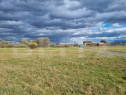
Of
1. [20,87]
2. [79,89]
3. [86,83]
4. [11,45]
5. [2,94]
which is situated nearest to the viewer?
[2,94]

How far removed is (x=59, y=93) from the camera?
2.89m

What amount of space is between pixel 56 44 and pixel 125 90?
4712 cm

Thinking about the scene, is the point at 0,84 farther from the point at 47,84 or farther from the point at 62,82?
the point at 62,82

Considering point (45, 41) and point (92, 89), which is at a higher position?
point (45, 41)

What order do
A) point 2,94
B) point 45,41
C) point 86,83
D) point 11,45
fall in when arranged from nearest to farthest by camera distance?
point 2,94
point 86,83
point 11,45
point 45,41

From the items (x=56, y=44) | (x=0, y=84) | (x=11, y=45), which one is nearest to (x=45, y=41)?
(x=56, y=44)

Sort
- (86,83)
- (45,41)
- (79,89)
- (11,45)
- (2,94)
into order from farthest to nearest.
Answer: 1. (45,41)
2. (11,45)
3. (86,83)
4. (79,89)
5. (2,94)

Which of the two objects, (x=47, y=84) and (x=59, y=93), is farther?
(x=47, y=84)

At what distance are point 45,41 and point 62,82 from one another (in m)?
59.3

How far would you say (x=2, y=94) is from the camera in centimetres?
284

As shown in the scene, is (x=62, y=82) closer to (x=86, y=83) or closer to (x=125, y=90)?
(x=86, y=83)

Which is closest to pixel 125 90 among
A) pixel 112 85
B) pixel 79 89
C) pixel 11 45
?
pixel 112 85

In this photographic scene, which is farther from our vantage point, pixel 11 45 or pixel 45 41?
pixel 45 41

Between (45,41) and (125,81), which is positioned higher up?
(45,41)
